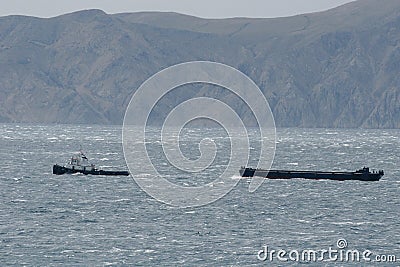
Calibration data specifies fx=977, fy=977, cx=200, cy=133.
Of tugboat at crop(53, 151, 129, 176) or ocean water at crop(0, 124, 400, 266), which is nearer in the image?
ocean water at crop(0, 124, 400, 266)

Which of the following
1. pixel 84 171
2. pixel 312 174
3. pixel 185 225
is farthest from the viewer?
pixel 84 171

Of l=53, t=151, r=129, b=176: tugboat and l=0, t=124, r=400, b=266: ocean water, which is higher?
l=53, t=151, r=129, b=176: tugboat

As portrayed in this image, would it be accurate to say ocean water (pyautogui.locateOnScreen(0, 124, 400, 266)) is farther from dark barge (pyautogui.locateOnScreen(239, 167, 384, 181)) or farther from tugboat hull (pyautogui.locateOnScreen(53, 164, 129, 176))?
tugboat hull (pyautogui.locateOnScreen(53, 164, 129, 176))

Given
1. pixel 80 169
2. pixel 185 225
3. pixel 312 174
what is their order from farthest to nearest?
pixel 80 169
pixel 312 174
pixel 185 225

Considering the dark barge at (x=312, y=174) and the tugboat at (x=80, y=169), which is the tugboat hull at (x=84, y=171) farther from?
the dark barge at (x=312, y=174)

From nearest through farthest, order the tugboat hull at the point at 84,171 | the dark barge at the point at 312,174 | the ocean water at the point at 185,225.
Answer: the ocean water at the point at 185,225, the dark barge at the point at 312,174, the tugboat hull at the point at 84,171

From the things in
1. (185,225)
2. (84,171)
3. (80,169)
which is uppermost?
(80,169)

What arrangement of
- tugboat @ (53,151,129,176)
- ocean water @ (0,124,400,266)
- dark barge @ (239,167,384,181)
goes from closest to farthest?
ocean water @ (0,124,400,266) → dark barge @ (239,167,384,181) → tugboat @ (53,151,129,176)

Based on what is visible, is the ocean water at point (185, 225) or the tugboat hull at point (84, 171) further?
the tugboat hull at point (84, 171)

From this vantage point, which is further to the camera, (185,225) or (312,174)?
(312,174)

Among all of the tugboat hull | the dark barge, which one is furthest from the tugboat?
the dark barge

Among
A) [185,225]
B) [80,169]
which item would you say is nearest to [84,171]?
[80,169]

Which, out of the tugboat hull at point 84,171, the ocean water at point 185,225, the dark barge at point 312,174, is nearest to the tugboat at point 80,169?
the tugboat hull at point 84,171

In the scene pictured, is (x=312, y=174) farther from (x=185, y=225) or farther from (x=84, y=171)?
(x=185, y=225)
